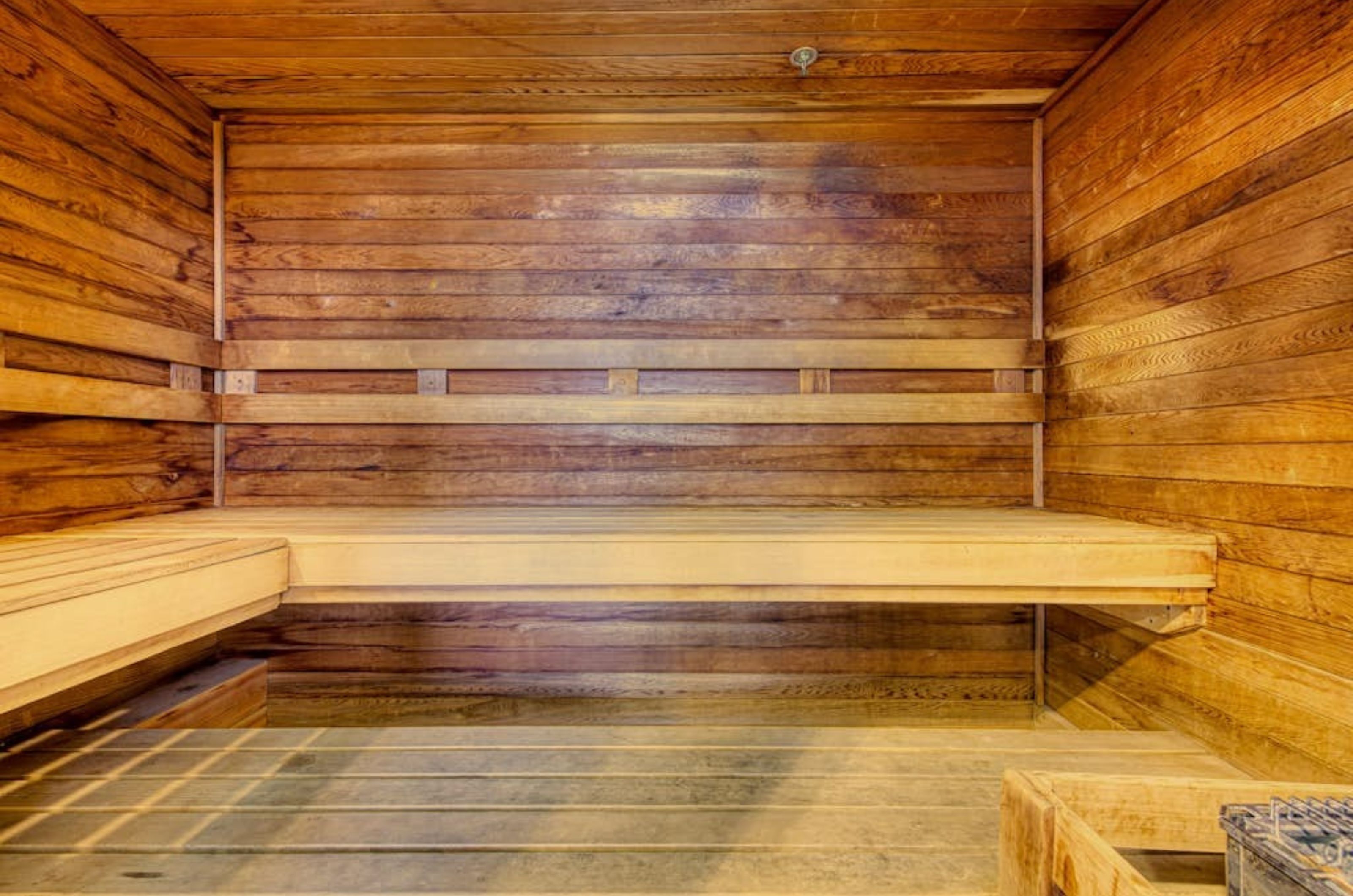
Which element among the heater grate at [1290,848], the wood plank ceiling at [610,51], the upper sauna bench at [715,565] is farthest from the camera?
the wood plank ceiling at [610,51]

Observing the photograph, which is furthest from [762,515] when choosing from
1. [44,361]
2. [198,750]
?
[44,361]

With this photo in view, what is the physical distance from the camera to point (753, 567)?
5.64 ft

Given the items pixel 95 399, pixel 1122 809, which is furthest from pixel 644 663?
pixel 95 399

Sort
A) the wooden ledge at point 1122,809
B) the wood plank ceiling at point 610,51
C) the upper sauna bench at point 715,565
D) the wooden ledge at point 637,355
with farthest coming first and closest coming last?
the wooden ledge at point 637,355 < the wood plank ceiling at point 610,51 < the upper sauna bench at point 715,565 < the wooden ledge at point 1122,809

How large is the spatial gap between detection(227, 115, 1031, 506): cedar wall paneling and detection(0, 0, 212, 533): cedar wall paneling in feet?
0.71

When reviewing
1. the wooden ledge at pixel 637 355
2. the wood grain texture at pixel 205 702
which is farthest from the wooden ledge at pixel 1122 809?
the wood grain texture at pixel 205 702

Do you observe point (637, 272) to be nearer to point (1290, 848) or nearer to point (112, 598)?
point (112, 598)

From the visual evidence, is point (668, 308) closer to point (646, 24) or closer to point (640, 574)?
point (646, 24)

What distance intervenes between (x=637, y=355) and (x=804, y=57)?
1.26 m

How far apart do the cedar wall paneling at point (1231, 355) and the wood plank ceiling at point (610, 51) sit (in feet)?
1.24

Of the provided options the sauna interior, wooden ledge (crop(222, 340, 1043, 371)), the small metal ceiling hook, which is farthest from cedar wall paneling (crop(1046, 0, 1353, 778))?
the small metal ceiling hook

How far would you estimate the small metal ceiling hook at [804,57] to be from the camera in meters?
2.17

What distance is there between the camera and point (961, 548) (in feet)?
5.58

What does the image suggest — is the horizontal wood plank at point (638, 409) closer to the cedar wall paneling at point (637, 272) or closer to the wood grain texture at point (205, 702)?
Result: the cedar wall paneling at point (637, 272)
